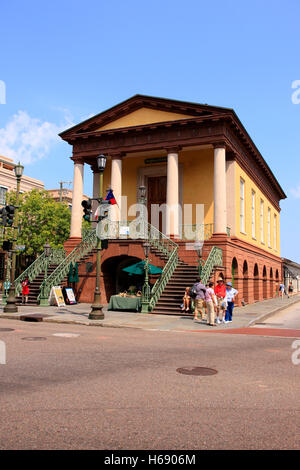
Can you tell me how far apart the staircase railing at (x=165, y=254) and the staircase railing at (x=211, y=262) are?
1950 millimetres

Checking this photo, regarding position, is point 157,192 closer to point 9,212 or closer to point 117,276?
point 117,276

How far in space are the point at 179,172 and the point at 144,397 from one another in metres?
24.3

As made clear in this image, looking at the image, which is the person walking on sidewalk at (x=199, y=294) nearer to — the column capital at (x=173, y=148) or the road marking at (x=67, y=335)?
the road marking at (x=67, y=335)

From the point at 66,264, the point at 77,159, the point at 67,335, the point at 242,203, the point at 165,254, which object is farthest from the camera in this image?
the point at 242,203

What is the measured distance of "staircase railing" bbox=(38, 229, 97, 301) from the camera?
2188 cm

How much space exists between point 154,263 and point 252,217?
45.2 ft

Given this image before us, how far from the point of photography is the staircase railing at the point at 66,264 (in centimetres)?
2188

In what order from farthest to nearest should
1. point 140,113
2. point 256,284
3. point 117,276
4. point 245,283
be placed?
point 256,284 → point 245,283 → point 140,113 → point 117,276

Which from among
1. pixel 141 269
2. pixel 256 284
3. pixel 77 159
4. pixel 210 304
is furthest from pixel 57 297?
pixel 256 284

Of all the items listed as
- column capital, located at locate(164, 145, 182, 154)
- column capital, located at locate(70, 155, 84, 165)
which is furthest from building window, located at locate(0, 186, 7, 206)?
column capital, located at locate(164, 145, 182, 154)

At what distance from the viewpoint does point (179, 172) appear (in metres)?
28.8

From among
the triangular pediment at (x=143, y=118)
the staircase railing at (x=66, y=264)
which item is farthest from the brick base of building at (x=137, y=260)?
the triangular pediment at (x=143, y=118)

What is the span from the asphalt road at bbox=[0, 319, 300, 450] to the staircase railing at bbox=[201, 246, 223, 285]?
382 inches

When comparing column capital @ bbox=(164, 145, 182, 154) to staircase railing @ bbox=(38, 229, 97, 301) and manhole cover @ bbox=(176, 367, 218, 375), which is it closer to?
staircase railing @ bbox=(38, 229, 97, 301)
